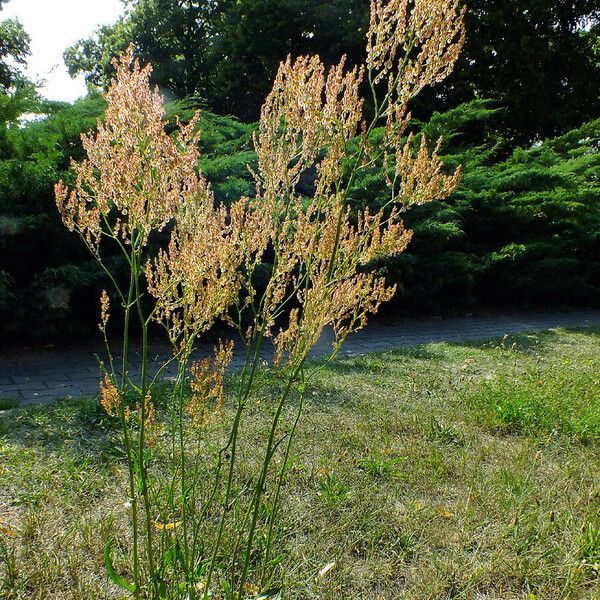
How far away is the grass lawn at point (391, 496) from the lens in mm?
2162

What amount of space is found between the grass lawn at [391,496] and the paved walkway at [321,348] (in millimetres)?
780

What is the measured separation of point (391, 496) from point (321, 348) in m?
4.29

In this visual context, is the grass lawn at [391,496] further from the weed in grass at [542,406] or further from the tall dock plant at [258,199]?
the tall dock plant at [258,199]

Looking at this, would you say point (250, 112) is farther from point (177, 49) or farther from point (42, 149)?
point (42, 149)

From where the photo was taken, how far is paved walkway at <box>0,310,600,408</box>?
189 inches

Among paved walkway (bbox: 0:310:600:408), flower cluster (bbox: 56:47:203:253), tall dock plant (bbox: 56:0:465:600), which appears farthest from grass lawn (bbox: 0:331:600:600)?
flower cluster (bbox: 56:47:203:253)

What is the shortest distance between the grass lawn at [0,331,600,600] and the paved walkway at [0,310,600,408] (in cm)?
78

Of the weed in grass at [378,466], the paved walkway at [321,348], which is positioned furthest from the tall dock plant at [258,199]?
the paved walkway at [321,348]

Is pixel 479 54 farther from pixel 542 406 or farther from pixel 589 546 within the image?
pixel 589 546

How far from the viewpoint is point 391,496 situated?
9.28 ft

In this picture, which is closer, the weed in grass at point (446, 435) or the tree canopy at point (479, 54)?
the weed in grass at point (446, 435)

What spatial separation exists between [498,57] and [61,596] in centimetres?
1878

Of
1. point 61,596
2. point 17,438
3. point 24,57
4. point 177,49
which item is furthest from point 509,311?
point 24,57

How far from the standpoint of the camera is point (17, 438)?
3.37 meters
